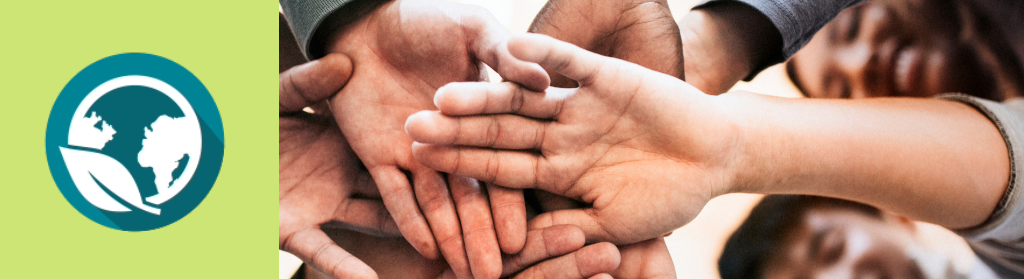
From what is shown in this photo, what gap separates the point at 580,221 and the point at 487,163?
0.13 metres

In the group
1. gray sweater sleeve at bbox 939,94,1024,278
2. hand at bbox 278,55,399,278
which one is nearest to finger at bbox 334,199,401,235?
hand at bbox 278,55,399,278

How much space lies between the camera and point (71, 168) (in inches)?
19.5

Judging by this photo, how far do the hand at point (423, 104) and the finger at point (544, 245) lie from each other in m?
0.02

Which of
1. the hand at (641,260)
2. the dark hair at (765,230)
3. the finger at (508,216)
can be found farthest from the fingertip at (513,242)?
the dark hair at (765,230)

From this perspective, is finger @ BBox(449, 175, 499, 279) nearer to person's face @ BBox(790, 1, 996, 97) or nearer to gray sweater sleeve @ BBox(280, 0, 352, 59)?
gray sweater sleeve @ BBox(280, 0, 352, 59)

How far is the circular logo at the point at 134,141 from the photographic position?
487mm

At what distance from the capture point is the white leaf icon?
0.49 m

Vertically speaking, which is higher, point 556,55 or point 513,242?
point 556,55

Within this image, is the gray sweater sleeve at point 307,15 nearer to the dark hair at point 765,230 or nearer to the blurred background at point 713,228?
the blurred background at point 713,228

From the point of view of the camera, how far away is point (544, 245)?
1.73 feet

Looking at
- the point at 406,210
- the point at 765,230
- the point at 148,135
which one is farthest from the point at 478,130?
the point at 765,230

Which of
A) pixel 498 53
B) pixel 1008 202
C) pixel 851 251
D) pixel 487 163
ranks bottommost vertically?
pixel 851 251

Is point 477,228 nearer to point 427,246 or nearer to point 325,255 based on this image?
point 427,246

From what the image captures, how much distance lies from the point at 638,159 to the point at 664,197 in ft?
0.16
